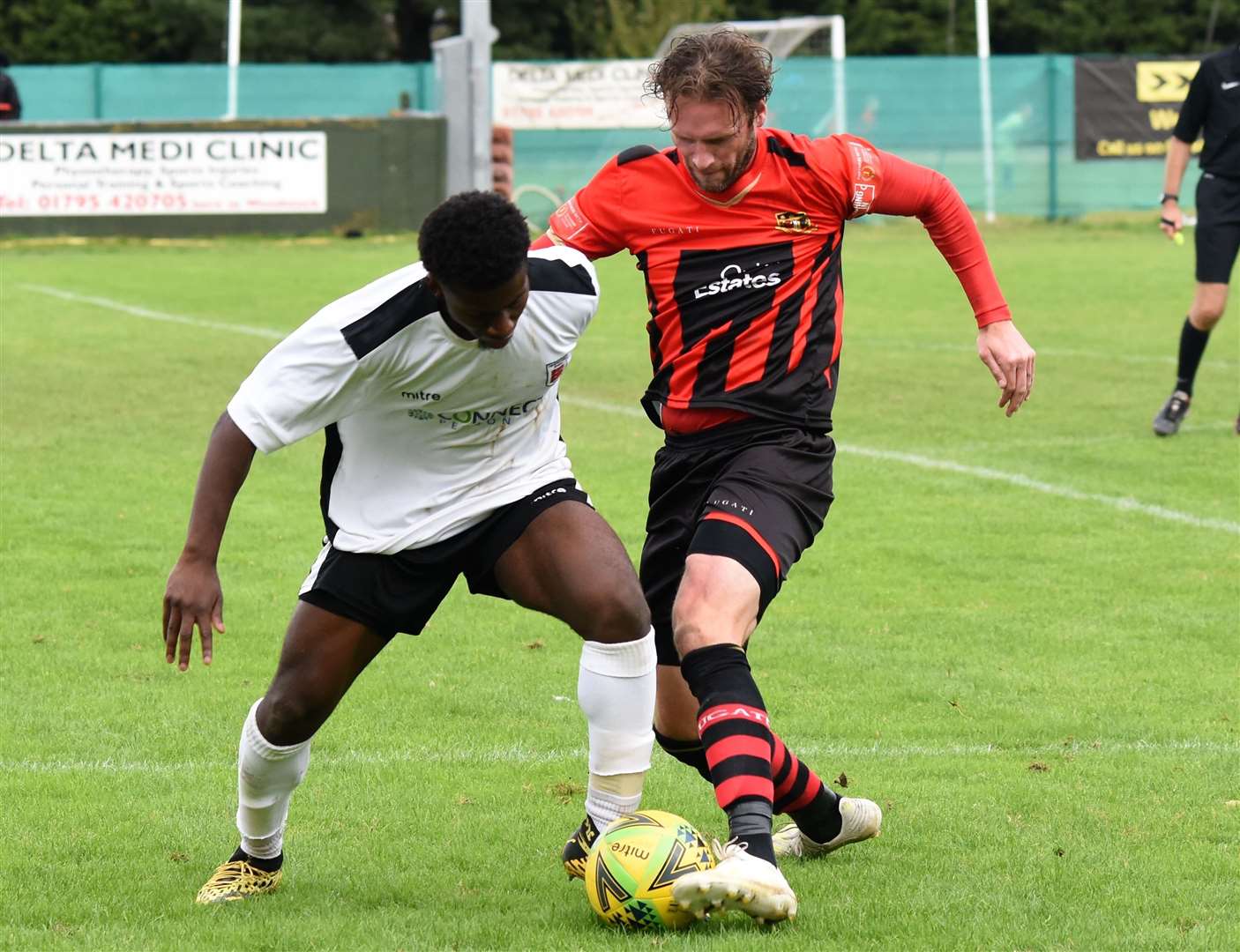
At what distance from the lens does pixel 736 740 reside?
13.7 ft

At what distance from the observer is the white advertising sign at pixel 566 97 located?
3119 cm

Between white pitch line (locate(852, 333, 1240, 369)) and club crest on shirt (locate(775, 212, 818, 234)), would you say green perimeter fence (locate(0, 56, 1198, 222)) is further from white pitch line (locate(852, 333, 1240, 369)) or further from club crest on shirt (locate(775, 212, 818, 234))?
club crest on shirt (locate(775, 212, 818, 234))

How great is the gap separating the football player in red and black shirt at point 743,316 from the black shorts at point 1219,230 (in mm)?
6742

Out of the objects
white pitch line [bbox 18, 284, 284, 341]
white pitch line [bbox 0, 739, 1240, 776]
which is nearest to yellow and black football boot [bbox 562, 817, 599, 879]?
white pitch line [bbox 0, 739, 1240, 776]

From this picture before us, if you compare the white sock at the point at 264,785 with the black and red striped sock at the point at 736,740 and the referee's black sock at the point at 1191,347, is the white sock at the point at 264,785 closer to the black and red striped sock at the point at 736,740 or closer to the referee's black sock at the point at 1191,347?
the black and red striped sock at the point at 736,740

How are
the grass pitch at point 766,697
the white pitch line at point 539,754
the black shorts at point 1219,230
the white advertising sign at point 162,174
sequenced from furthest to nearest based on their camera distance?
the white advertising sign at point 162,174 < the black shorts at point 1219,230 < the white pitch line at point 539,754 < the grass pitch at point 766,697

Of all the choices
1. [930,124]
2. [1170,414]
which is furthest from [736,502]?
[930,124]

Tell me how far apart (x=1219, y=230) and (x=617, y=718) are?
806cm

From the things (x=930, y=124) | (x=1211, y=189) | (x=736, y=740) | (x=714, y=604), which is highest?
(x=930, y=124)

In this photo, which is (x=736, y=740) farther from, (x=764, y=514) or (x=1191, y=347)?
(x=1191, y=347)

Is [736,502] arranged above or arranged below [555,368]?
below

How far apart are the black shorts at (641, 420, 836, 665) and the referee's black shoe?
7.20m

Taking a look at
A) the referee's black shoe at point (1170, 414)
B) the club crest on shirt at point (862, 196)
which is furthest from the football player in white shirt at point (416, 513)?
the referee's black shoe at point (1170, 414)

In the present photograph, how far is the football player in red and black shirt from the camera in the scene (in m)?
4.71
